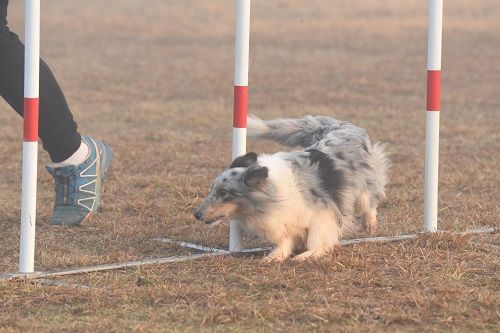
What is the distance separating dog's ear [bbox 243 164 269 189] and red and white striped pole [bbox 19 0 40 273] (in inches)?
39.6

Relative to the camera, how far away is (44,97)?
19.4 ft

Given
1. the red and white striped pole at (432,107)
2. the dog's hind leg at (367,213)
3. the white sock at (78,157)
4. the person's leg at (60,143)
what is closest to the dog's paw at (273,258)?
the dog's hind leg at (367,213)

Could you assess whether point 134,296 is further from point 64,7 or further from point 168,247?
point 64,7

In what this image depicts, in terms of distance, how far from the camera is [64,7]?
88.9ft

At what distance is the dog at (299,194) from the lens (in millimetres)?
5172

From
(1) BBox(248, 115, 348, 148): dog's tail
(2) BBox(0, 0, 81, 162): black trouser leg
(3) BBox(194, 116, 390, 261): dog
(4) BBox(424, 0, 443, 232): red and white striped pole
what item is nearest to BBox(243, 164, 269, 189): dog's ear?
(3) BBox(194, 116, 390, 261): dog

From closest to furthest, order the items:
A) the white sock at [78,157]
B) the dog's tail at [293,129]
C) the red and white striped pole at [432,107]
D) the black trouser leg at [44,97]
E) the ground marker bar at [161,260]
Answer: the ground marker bar at [161,260] → the red and white striped pole at [432,107] → the black trouser leg at [44,97] → the dog's tail at [293,129] → the white sock at [78,157]

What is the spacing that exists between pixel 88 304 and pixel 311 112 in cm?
767

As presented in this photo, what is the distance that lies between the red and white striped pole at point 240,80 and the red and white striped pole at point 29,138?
1.04 metres

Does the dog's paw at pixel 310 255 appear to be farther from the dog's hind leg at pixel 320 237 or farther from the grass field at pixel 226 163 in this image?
the grass field at pixel 226 163

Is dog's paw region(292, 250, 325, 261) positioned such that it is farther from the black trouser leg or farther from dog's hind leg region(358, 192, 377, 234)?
the black trouser leg

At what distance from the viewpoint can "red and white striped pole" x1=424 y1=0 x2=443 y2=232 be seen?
5.66 meters

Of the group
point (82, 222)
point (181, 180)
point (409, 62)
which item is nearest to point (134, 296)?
point (82, 222)

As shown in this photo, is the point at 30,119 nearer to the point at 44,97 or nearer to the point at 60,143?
the point at 44,97
